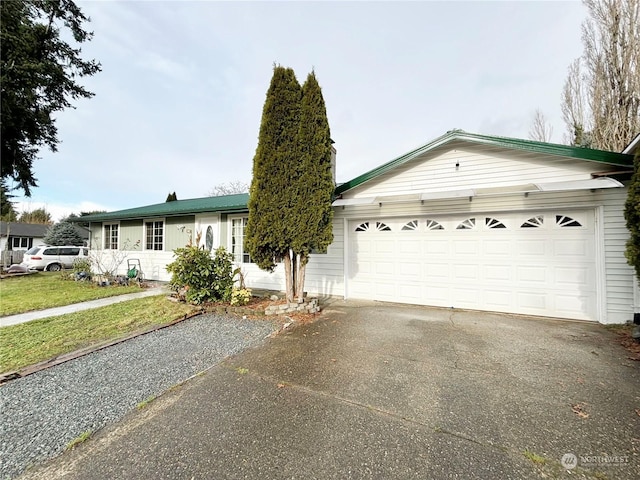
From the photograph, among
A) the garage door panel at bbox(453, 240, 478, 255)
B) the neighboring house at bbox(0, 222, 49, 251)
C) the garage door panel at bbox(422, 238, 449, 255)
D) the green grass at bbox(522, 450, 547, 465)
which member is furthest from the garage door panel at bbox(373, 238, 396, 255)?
the neighboring house at bbox(0, 222, 49, 251)

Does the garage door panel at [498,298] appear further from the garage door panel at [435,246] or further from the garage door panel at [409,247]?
the garage door panel at [409,247]

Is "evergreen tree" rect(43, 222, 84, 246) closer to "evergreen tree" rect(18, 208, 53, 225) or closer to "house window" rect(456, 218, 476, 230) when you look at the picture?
"evergreen tree" rect(18, 208, 53, 225)

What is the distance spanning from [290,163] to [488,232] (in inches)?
188

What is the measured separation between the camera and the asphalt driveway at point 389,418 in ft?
5.92

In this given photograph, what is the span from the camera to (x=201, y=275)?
6.05 m

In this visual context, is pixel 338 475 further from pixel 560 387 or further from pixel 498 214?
pixel 498 214

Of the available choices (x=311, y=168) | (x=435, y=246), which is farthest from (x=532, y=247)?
(x=311, y=168)

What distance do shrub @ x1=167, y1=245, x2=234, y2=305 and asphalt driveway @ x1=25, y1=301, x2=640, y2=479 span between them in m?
2.85

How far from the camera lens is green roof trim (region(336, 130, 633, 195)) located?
15.7 feet

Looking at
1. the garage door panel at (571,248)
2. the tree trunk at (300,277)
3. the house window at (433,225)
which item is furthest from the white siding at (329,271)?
the garage door panel at (571,248)

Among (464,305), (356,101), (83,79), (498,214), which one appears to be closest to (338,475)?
(464,305)

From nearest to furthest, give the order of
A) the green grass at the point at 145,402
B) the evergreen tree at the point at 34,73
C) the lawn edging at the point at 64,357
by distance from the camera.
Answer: the green grass at the point at 145,402, the lawn edging at the point at 64,357, the evergreen tree at the point at 34,73

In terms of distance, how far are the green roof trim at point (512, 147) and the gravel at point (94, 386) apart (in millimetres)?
4877

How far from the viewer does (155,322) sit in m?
5.07
